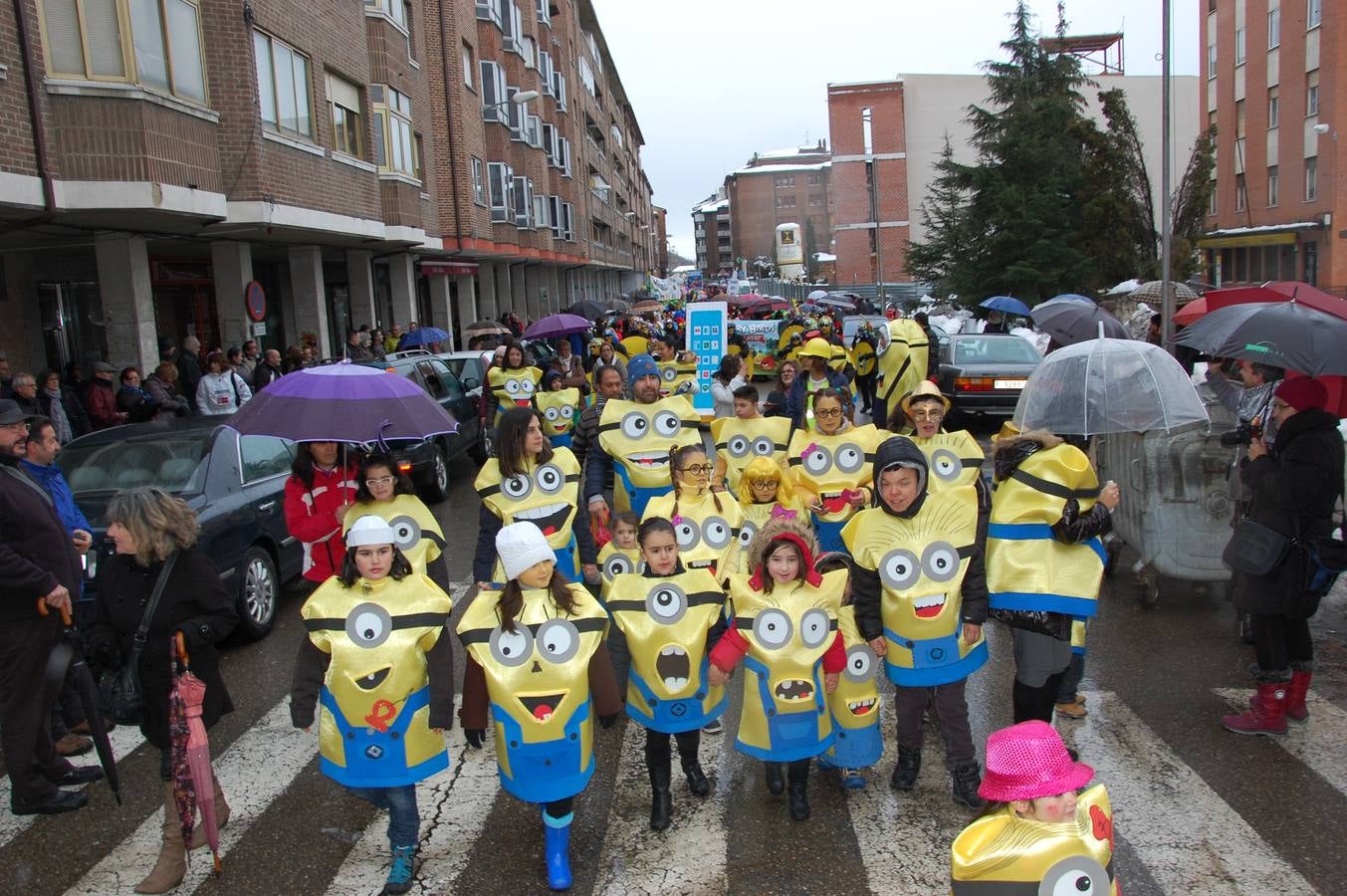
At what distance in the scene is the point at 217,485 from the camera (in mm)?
7691

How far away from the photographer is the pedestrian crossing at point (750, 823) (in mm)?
4242

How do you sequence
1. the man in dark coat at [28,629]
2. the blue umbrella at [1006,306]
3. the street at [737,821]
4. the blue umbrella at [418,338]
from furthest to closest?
the blue umbrella at [418,338] → the blue umbrella at [1006,306] → the man in dark coat at [28,629] → the street at [737,821]

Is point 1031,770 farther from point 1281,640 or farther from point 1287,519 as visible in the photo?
point 1281,640

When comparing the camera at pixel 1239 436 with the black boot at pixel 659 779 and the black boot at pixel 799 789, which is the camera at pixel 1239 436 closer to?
the black boot at pixel 799 789

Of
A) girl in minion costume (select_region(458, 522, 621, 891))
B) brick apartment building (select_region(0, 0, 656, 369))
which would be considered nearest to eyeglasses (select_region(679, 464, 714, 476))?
girl in minion costume (select_region(458, 522, 621, 891))

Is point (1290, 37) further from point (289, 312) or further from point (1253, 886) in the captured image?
point (1253, 886)

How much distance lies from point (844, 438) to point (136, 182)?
9261 millimetres

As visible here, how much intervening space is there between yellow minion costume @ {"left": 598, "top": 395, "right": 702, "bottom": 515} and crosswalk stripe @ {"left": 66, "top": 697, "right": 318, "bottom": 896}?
255 centimetres

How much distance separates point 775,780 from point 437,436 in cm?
885

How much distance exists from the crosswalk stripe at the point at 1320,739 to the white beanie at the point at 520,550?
3.80 m

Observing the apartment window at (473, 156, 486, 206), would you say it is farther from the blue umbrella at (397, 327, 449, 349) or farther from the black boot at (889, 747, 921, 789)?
the black boot at (889, 747, 921, 789)

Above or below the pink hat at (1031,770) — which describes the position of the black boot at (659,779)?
below

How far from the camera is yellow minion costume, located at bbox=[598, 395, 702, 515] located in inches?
282

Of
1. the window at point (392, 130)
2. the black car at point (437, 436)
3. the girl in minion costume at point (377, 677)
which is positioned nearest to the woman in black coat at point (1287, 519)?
the girl in minion costume at point (377, 677)
